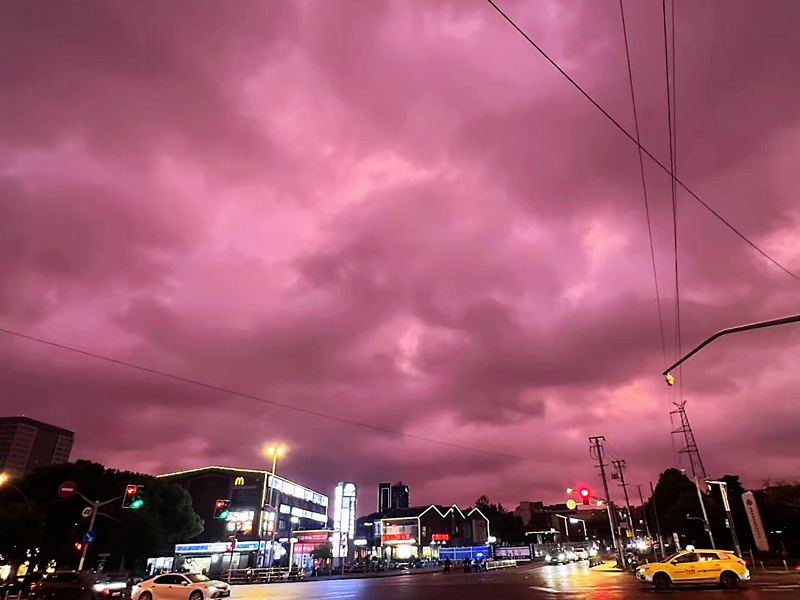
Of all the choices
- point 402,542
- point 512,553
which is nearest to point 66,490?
point 402,542

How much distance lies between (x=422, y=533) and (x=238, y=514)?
112 feet

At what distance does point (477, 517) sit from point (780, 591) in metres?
88.0

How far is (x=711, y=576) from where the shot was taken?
24.2 m

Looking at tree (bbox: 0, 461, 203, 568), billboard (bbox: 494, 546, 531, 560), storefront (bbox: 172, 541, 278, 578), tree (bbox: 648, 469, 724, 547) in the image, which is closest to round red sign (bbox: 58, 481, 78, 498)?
tree (bbox: 0, 461, 203, 568)

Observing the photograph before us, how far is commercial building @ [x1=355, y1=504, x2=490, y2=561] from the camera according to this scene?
291 feet

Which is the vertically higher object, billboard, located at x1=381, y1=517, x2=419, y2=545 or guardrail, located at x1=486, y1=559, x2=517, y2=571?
billboard, located at x1=381, y1=517, x2=419, y2=545

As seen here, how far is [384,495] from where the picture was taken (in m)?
143

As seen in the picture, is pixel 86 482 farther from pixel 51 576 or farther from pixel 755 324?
pixel 755 324

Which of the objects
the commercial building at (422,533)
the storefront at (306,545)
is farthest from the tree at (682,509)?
the storefront at (306,545)

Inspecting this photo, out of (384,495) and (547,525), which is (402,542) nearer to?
(384,495)

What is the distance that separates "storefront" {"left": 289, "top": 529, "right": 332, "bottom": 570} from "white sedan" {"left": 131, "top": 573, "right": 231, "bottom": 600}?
167ft

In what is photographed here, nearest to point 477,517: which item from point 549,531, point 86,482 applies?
point 549,531

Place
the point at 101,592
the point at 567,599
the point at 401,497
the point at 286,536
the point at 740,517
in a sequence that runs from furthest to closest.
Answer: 1. the point at 401,497
2. the point at 286,536
3. the point at 740,517
4. the point at 101,592
5. the point at 567,599

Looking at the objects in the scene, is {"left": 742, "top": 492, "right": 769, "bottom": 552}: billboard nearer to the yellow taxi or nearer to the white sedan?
the yellow taxi
